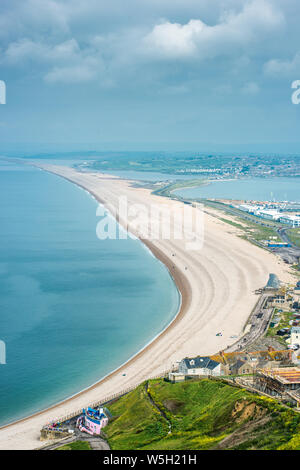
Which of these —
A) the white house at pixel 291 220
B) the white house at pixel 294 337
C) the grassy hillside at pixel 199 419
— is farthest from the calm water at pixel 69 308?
the white house at pixel 291 220

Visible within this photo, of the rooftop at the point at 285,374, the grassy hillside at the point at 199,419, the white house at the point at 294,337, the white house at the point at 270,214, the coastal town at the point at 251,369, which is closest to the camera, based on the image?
the grassy hillside at the point at 199,419

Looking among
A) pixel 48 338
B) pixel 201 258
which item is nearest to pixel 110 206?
pixel 201 258

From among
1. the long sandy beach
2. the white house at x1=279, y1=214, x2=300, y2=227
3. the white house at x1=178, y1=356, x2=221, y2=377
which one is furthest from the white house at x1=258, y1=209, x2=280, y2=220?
the white house at x1=178, y1=356, x2=221, y2=377

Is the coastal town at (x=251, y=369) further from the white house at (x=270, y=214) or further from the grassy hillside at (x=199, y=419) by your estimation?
the white house at (x=270, y=214)

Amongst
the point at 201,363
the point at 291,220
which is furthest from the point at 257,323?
the point at 291,220

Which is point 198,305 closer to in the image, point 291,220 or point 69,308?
point 69,308

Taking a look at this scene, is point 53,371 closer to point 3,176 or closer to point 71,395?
point 71,395
